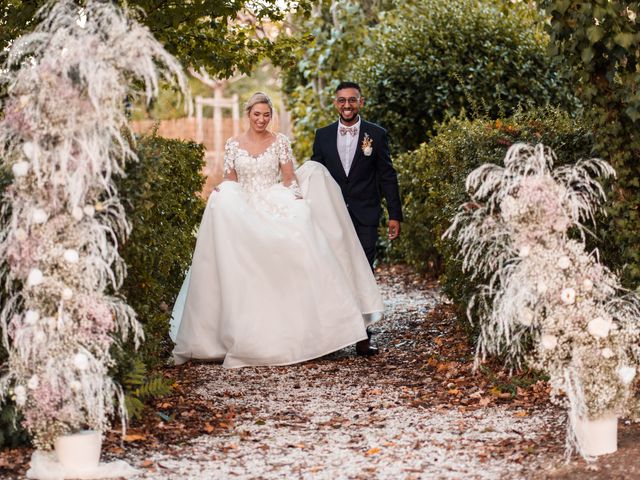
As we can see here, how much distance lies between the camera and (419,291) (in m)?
11.5

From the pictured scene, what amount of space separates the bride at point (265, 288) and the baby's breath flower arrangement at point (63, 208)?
2812mm

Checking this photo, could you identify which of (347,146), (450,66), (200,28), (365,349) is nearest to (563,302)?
(365,349)

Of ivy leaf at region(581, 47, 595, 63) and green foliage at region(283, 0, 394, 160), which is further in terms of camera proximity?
green foliage at region(283, 0, 394, 160)

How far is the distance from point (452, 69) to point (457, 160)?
5.16m

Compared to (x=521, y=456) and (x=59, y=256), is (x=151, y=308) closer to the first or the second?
(x=59, y=256)

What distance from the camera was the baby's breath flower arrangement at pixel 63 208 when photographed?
4.48 metres

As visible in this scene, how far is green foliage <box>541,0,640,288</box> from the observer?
5785 mm

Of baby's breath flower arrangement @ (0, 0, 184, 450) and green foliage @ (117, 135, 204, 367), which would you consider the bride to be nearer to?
green foliage @ (117, 135, 204, 367)

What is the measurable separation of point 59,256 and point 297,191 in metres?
3.62

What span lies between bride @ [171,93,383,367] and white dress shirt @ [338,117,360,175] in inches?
25.1

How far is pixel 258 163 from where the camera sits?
26.6ft

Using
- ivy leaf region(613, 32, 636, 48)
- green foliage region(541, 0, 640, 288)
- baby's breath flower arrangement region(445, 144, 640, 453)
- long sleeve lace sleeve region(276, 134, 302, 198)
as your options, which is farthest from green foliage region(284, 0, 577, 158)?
baby's breath flower arrangement region(445, 144, 640, 453)

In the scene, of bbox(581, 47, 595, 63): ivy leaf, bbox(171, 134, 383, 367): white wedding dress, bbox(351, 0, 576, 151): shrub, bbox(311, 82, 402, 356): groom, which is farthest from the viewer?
bbox(351, 0, 576, 151): shrub

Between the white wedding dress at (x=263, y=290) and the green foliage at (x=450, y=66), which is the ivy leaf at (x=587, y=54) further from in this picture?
the green foliage at (x=450, y=66)
